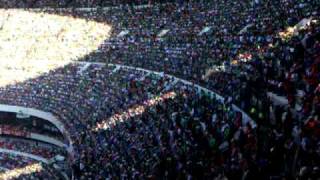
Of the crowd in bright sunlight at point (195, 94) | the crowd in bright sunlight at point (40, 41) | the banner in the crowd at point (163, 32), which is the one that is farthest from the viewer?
the crowd in bright sunlight at point (40, 41)

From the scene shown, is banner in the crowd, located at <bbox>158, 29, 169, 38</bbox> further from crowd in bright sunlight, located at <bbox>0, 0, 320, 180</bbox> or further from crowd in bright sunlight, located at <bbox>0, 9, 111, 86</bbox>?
crowd in bright sunlight, located at <bbox>0, 9, 111, 86</bbox>

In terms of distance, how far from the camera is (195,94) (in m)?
24.5

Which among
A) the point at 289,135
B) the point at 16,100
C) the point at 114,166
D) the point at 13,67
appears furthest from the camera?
the point at 13,67

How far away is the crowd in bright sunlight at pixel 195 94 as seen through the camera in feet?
48.5

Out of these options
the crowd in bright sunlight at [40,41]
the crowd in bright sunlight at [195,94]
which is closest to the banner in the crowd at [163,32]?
the crowd in bright sunlight at [195,94]

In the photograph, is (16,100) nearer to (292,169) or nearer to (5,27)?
(5,27)

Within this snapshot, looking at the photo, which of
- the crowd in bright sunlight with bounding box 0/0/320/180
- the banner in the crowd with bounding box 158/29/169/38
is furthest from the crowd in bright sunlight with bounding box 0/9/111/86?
the banner in the crowd with bounding box 158/29/169/38

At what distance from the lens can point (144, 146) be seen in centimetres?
2262

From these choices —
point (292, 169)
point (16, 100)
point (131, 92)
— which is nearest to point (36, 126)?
point (16, 100)

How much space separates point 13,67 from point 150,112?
27305mm

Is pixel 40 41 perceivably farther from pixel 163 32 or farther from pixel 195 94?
pixel 195 94

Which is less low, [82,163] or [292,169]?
[292,169]

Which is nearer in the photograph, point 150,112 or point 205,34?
point 150,112

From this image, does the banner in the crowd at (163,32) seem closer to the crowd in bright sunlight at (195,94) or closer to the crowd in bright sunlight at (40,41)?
the crowd in bright sunlight at (195,94)
